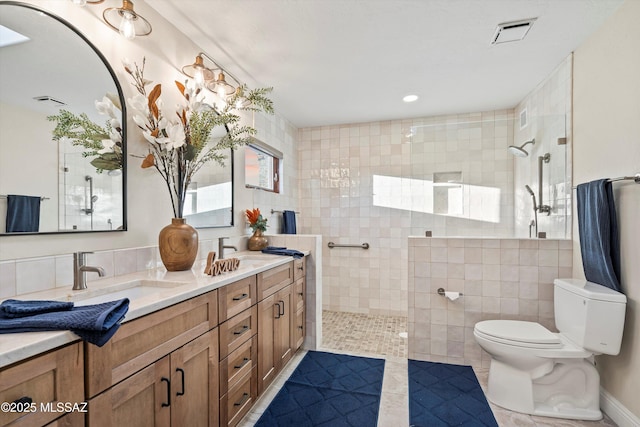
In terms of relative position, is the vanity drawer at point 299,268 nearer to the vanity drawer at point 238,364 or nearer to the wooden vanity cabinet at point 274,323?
the wooden vanity cabinet at point 274,323

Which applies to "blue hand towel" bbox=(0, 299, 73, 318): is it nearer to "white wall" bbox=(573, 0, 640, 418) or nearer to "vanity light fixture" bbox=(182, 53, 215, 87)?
"vanity light fixture" bbox=(182, 53, 215, 87)

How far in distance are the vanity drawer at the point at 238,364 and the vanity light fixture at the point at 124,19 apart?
1.62 metres

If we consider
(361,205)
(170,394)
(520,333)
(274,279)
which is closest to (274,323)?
(274,279)

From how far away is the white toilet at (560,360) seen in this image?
1.75 metres

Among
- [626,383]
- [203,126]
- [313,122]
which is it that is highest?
[313,122]

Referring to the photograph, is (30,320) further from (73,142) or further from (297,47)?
(297,47)

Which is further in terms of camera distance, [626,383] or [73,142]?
[626,383]

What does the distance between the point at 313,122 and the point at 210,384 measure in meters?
3.08

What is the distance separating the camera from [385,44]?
6.84 feet

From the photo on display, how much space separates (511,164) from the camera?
2607 mm

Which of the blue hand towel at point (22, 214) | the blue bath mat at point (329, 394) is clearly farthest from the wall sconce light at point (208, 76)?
the blue bath mat at point (329, 394)

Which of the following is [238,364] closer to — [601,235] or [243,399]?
[243,399]

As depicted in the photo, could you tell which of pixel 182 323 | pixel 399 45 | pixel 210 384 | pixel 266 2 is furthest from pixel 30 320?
pixel 399 45

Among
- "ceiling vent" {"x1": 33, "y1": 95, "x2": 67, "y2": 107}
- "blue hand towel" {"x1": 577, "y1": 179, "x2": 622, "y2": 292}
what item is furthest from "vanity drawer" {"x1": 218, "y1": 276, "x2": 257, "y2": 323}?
"blue hand towel" {"x1": 577, "y1": 179, "x2": 622, "y2": 292}
